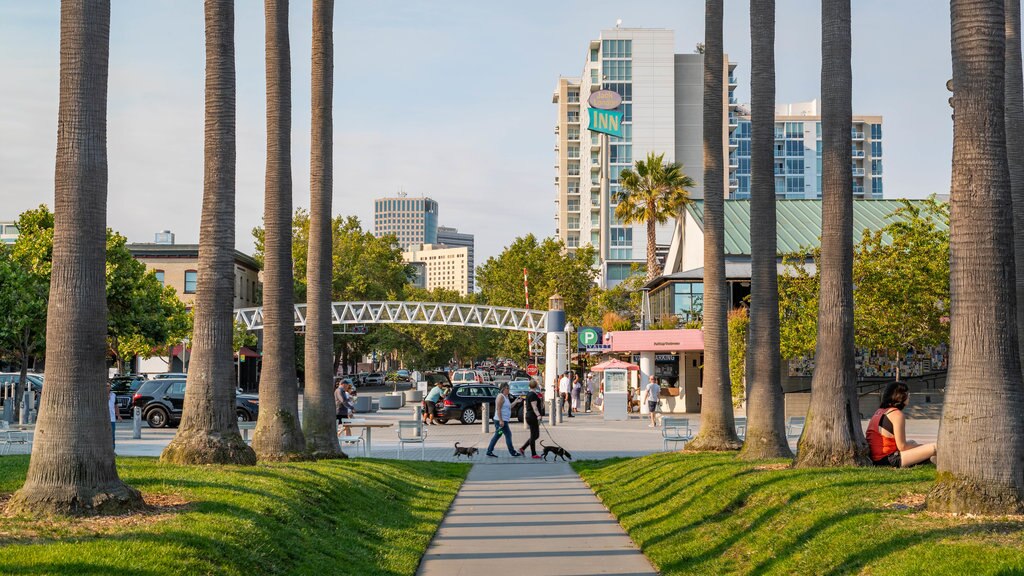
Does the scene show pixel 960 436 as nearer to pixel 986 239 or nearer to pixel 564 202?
pixel 986 239

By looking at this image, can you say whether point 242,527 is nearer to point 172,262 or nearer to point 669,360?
point 669,360

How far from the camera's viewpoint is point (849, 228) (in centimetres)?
1441

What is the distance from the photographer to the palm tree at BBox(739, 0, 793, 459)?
17391 mm

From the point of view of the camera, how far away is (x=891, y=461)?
14.0 meters

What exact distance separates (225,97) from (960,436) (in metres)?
10.9

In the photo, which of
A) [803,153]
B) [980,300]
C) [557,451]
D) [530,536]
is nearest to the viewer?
[980,300]

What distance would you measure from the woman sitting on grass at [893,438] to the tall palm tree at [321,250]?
373 inches

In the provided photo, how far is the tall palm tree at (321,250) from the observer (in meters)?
19.5

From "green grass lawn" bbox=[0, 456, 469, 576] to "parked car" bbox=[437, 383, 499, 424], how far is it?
23159 millimetres

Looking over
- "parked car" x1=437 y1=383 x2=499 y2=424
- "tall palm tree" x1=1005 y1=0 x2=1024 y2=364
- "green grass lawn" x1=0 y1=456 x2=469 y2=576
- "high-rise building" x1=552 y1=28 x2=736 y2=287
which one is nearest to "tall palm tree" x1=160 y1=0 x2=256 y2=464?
"green grass lawn" x1=0 y1=456 x2=469 y2=576

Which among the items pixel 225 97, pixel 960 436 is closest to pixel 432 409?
pixel 225 97

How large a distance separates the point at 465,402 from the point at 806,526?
100 feet

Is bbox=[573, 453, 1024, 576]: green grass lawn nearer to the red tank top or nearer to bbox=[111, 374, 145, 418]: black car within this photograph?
the red tank top

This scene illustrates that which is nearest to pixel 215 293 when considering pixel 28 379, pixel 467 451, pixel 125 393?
pixel 467 451
